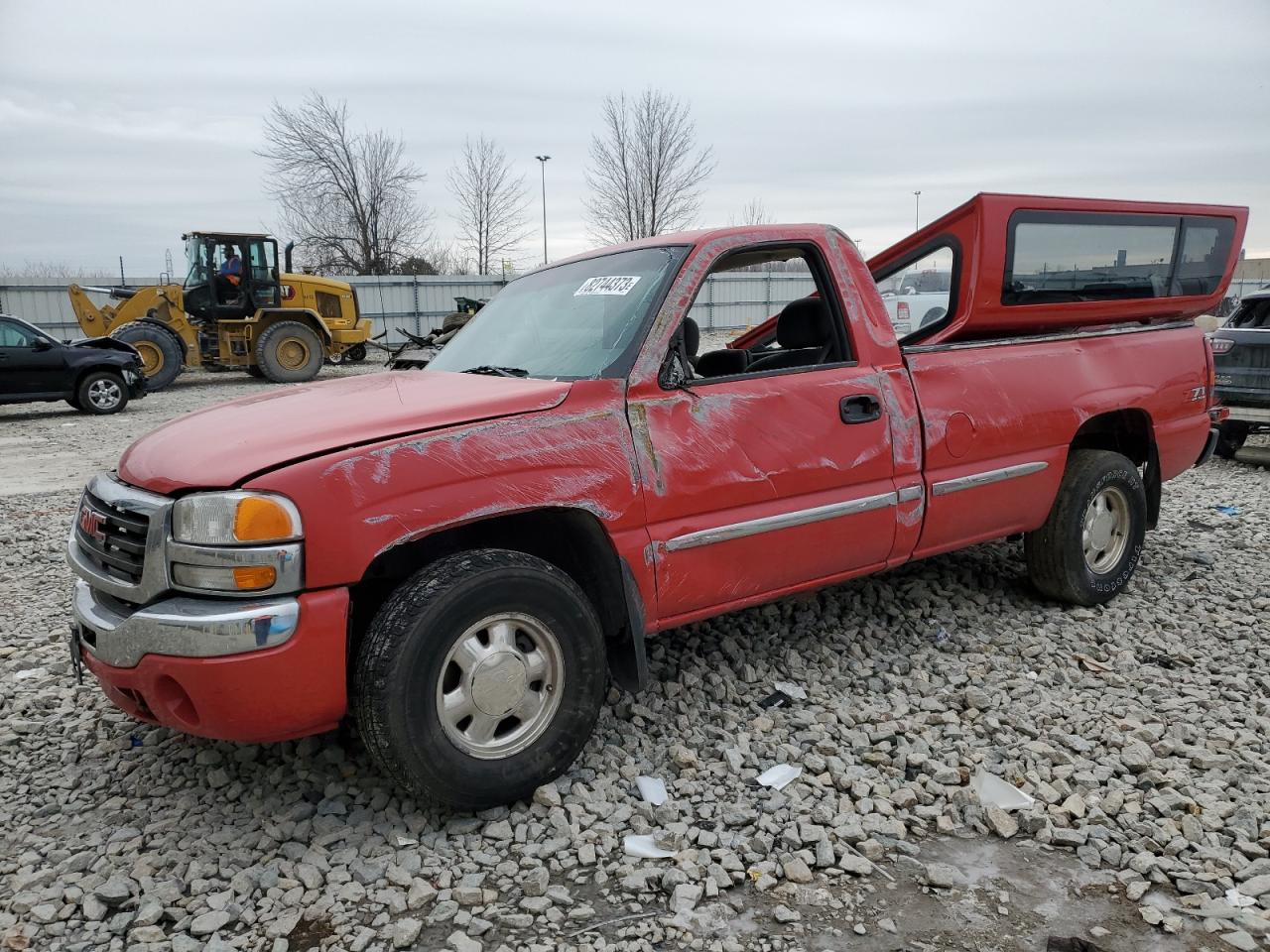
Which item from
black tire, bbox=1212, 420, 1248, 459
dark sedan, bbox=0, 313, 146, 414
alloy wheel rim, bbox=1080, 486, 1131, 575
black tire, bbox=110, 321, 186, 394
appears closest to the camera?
alloy wheel rim, bbox=1080, 486, 1131, 575

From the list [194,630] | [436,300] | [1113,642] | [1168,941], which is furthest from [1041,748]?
[436,300]

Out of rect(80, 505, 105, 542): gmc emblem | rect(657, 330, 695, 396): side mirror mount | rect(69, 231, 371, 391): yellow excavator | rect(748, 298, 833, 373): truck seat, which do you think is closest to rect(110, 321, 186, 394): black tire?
rect(69, 231, 371, 391): yellow excavator

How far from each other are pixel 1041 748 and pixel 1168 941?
3.19 ft

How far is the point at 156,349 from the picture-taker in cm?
1786

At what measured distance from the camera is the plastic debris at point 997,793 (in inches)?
121

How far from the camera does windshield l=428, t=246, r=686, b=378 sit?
339cm

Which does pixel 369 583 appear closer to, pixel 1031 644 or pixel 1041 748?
pixel 1041 748

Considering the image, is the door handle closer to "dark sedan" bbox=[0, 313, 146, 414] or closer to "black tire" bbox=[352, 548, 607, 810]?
"black tire" bbox=[352, 548, 607, 810]

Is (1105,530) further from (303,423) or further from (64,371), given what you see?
(64,371)

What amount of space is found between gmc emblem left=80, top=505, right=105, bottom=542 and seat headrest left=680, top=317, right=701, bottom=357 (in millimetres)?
2080

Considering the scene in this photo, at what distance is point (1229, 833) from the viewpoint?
2.86 m

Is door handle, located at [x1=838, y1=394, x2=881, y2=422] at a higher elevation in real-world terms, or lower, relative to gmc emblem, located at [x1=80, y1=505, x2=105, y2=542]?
higher

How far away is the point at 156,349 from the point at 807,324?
17.1 m

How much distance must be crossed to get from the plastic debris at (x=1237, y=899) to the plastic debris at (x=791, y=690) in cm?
161
